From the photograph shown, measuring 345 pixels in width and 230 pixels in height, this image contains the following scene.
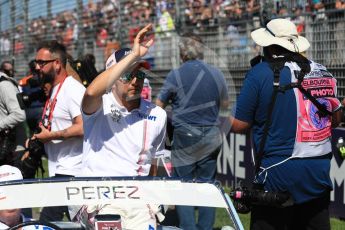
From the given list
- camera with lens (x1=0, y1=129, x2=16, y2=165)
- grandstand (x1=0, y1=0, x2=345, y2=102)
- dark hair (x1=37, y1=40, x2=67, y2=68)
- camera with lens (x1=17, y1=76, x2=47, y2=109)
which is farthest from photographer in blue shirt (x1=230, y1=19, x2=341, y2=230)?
camera with lens (x1=0, y1=129, x2=16, y2=165)

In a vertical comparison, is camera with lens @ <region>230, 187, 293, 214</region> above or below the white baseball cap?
below

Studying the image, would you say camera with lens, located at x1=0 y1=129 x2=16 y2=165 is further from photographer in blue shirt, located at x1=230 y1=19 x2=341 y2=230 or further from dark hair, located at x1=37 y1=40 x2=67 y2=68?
photographer in blue shirt, located at x1=230 y1=19 x2=341 y2=230

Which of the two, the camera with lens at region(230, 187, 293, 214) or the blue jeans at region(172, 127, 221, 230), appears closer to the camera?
the camera with lens at region(230, 187, 293, 214)

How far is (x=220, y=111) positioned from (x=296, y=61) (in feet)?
12.0

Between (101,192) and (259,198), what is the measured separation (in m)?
1.25

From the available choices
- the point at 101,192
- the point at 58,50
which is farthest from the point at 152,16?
the point at 101,192

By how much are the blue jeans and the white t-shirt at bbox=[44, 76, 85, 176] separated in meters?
1.74

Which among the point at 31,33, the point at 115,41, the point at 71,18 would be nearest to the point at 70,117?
the point at 115,41

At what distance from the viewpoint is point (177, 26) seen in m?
12.6

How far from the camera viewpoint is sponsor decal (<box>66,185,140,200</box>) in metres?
4.16

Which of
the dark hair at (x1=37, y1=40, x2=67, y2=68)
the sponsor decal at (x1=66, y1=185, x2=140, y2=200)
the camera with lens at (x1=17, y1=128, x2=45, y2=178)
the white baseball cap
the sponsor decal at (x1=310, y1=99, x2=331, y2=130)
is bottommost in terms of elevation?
the camera with lens at (x1=17, y1=128, x2=45, y2=178)

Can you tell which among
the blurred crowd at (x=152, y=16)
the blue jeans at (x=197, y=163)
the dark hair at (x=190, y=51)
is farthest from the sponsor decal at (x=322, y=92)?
the dark hair at (x=190, y=51)

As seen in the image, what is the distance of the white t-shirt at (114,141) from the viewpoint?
487 centimetres

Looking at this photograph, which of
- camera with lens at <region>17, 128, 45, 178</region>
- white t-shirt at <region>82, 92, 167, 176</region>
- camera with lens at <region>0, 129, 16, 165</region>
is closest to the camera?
white t-shirt at <region>82, 92, 167, 176</region>
